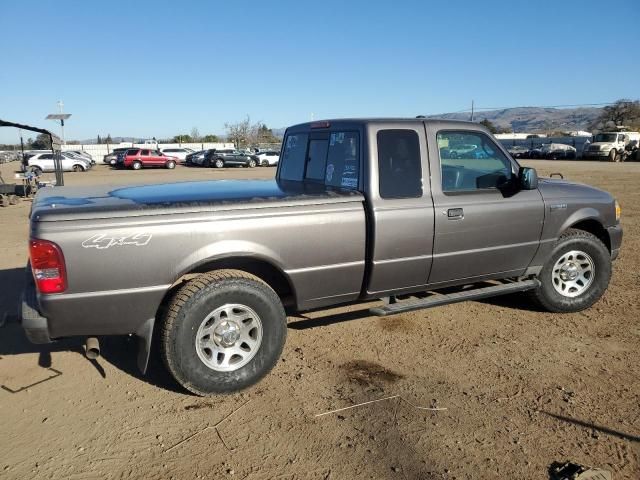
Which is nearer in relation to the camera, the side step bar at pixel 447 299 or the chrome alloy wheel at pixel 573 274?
the side step bar at pixel 447 299

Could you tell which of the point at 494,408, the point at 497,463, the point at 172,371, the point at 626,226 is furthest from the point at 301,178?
the point at 626,226

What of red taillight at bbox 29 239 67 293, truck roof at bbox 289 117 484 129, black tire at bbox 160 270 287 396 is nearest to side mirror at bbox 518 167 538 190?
truck roof at bbox 289 117 484 129

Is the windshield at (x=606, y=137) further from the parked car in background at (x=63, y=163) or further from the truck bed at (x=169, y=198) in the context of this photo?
the truck bed at (x=169, y=198)

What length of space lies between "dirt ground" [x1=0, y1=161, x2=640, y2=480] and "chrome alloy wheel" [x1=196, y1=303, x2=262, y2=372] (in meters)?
0.26

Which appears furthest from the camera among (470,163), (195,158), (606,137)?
(606,137)

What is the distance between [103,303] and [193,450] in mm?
1070

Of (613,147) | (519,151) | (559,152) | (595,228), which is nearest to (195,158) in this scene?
(559,152)

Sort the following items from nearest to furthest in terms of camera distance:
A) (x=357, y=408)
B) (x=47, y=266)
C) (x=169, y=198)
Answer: (x=47, y=266), (x=357, y=408), (x=169, y=198)

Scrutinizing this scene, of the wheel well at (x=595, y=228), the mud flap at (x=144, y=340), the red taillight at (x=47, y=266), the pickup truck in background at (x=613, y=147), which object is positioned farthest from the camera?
the pickup truck in background at (x=613, y=147)

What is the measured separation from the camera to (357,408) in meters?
3.39

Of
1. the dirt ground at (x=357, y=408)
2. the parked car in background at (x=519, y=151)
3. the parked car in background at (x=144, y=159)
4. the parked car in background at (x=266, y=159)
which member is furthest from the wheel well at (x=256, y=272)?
the parked car in background at (x=519, y=151)

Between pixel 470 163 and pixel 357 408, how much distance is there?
8.15ft

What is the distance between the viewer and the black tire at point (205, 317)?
335 centimetres

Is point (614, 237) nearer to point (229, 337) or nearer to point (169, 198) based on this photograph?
point (229, 337)
